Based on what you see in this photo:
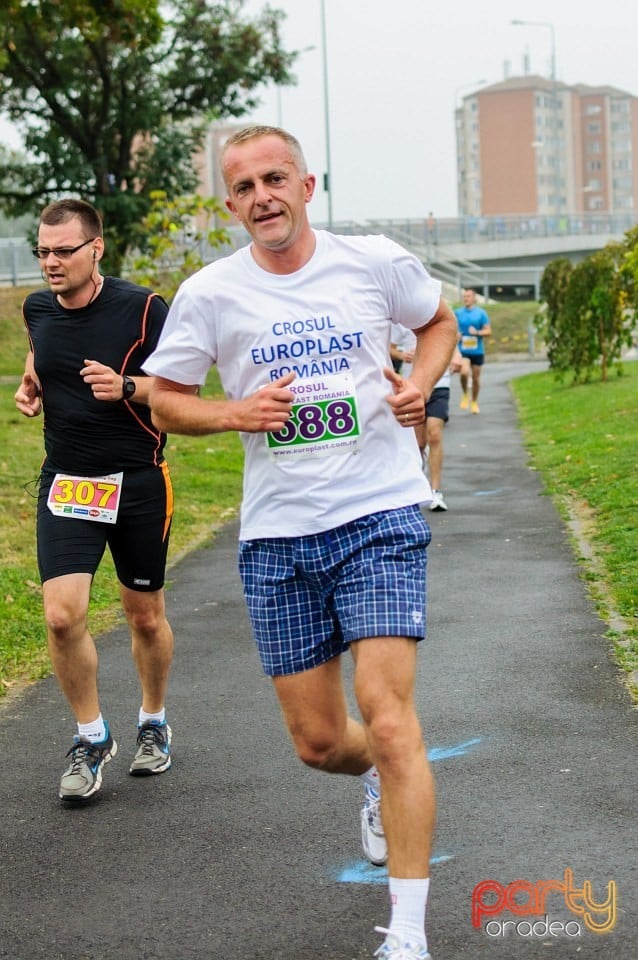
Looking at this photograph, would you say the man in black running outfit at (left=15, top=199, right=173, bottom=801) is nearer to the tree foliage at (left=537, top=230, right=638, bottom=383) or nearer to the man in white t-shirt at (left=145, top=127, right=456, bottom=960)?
the man in white t-shirt at (left=145, top=127, right=456, bottom=960)

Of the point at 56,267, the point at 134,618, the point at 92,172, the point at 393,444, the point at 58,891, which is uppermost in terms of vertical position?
the point at 92,172

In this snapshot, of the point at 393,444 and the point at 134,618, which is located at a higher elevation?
the point at 393,444

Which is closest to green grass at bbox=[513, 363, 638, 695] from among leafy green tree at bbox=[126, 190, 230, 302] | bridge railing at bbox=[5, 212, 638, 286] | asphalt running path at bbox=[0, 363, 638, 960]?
asphalt running path at bbox=[0, 363, 638, 960]

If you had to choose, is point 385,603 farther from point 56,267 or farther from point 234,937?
point 56,267

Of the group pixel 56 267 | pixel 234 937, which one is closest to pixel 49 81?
pixel 56 267

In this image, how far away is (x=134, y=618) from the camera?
5.52 m

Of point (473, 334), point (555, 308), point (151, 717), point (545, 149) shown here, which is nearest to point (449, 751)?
point (151, 717)

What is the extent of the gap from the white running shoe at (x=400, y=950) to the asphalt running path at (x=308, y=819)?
20 centimetres

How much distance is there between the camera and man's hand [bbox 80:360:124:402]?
4.97 meters

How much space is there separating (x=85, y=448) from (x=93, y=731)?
1073 millimetres

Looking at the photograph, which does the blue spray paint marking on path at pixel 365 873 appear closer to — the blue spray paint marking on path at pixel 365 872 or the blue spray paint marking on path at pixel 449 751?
the blue spray paint marking on path at pixel 365 872

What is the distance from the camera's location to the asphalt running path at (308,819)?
3.83 m

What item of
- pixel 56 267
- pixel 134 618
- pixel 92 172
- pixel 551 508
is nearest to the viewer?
pixel 56 267

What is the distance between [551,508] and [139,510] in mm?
7703
